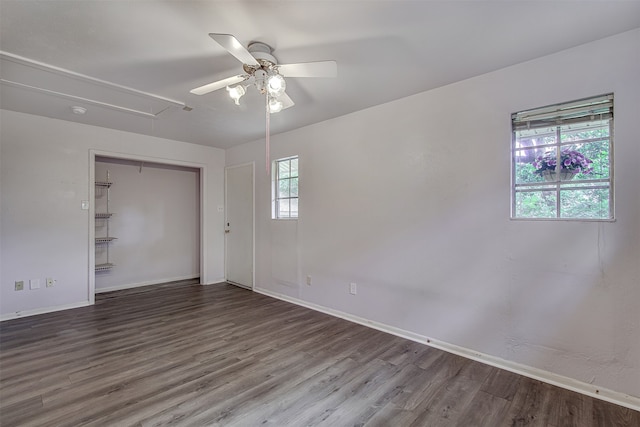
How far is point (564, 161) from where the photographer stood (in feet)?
7.11

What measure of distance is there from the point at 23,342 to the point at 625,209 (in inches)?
201

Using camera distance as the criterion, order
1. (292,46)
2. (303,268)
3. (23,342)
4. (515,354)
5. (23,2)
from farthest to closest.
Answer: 1. (303,268)
2. (23,342)
3. (515,354)
4. (292,46)
5. (23,2)

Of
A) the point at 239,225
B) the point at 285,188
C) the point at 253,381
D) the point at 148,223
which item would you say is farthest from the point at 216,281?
the point at 253,381

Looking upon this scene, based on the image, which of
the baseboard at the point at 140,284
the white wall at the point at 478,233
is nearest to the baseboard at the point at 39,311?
the baseboard at the point at 140,284

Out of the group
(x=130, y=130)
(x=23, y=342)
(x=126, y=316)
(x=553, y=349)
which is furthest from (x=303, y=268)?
(x=130, y=130)

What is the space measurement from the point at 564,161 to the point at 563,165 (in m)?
0.03

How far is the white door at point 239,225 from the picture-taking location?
15.8 ft

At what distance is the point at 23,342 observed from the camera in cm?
279

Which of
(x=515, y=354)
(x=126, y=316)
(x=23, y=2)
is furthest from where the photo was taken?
(x=126, y=316)

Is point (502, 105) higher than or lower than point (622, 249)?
higher

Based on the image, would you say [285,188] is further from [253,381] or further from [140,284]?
[140,284]

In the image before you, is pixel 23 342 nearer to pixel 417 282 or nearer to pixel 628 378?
pixel 417 282

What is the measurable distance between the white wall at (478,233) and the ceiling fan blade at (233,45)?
5.64 feet

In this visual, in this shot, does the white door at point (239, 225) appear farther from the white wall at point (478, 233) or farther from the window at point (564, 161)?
the window at point (564, 161)
